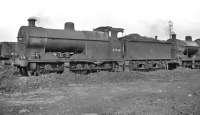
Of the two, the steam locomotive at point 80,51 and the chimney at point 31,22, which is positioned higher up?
the chimney at point 31,22

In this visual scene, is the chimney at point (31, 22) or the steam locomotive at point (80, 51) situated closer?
the steam locomotive at point (80, 51)

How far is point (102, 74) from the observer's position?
14.7 meters

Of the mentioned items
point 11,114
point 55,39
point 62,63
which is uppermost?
point 55,39

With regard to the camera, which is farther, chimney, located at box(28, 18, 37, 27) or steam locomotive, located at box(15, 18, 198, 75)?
chimney, located at box(28, 18, 37, 27)

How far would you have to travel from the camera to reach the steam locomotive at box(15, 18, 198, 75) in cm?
1509

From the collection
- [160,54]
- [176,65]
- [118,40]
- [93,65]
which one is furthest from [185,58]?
[93,65]

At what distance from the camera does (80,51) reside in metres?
17.1

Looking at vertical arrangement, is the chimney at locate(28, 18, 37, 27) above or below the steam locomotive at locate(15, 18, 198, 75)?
above

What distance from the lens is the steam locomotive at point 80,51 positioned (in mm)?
15094

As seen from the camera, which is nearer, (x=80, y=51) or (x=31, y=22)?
(x=31, y=22)

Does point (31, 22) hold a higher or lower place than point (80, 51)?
higher

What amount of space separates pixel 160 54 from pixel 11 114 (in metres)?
19.3

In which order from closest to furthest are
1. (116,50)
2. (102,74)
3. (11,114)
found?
(11,114)
(102,74)
(116,50)

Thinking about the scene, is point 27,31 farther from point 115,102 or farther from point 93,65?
point 115,102
